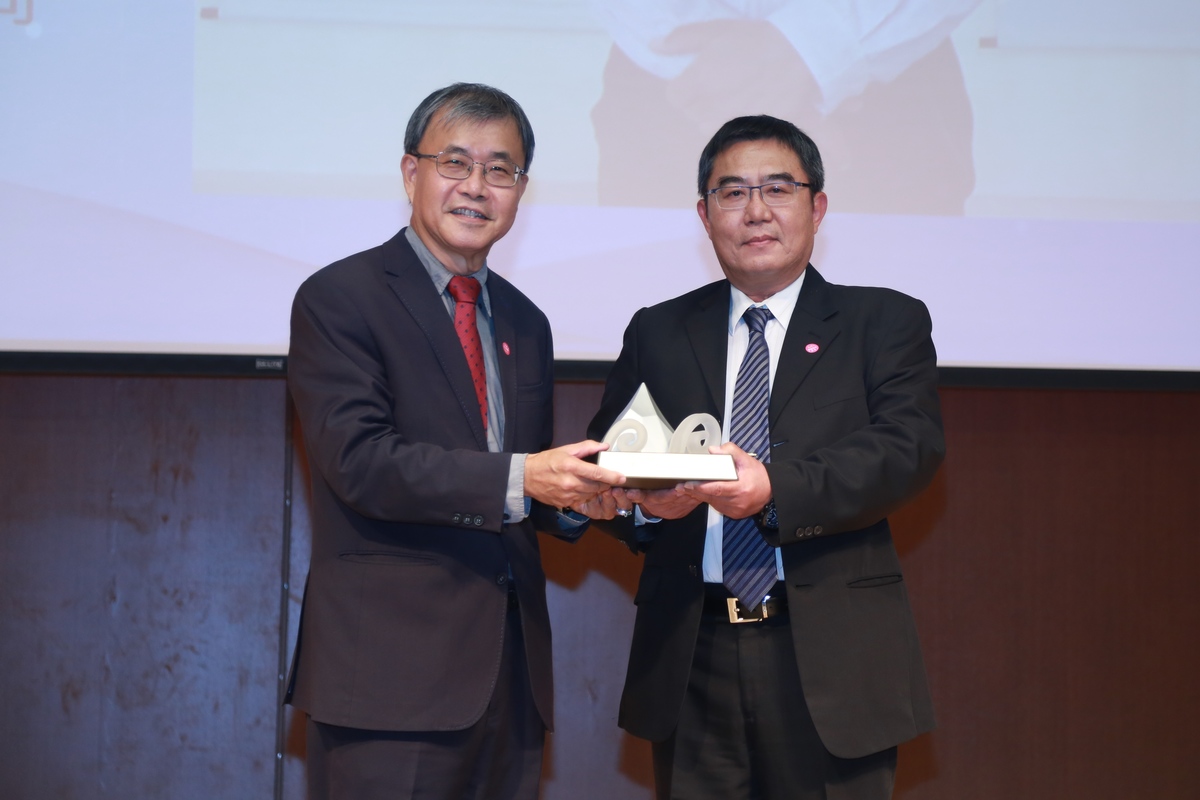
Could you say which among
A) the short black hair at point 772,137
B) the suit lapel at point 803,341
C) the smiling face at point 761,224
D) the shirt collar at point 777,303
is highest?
the short black hair at point 772,137

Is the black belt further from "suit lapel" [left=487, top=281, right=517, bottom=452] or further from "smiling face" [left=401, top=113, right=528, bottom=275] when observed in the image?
"smiling face" [left=401, top=113, right=528, bottom=275]

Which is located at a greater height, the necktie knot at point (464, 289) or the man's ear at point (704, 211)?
the man's ear at point (704, 211)

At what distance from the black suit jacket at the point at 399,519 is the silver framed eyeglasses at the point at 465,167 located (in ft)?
0.60

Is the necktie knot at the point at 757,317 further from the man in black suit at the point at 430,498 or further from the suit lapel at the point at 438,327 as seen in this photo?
the suit lapel at the point at 438,327

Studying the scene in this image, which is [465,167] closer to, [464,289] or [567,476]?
[464,289]

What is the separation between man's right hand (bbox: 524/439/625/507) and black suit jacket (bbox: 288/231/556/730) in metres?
0.06

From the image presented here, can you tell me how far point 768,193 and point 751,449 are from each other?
0.57 meters

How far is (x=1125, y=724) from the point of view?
10.6 feet

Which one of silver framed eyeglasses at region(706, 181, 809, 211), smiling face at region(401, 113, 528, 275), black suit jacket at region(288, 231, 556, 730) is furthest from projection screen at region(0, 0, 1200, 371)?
black suit jacket at region(288, 231, 556, 730)

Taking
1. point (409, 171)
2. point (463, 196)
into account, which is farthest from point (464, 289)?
point (409, 171)

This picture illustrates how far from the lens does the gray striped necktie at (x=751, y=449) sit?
186 cm

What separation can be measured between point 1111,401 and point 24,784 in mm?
3603

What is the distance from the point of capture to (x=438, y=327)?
1.85m

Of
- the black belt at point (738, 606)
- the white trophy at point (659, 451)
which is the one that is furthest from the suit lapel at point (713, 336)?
the black belt at point (738, 606)
